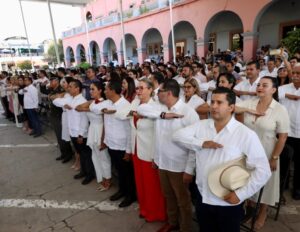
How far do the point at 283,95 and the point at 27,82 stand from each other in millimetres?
6296

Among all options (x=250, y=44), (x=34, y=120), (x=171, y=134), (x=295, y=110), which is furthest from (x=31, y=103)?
(x=250, y=44)

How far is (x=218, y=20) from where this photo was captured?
49.1 ft

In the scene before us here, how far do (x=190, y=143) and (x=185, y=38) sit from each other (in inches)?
648

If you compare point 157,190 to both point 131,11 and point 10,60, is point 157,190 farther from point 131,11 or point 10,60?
point 10,60

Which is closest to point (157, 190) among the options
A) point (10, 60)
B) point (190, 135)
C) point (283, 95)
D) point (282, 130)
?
point (190, 135)

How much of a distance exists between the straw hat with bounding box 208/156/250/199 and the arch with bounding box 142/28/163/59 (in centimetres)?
1747

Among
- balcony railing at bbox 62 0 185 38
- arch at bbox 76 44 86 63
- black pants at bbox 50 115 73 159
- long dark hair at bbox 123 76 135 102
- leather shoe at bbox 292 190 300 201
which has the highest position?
balcony railing at bbox 62 0 185 38

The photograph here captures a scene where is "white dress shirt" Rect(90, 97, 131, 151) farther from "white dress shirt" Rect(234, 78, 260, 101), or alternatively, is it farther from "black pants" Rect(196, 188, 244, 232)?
"white dress shirt" Rect(234, 78, 260, 101)

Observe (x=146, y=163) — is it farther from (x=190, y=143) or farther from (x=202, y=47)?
(x=202, y=47)

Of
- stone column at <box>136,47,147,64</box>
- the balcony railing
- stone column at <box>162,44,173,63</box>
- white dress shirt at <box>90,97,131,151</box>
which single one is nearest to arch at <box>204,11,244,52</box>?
stone column at <box>162,44,173,63</box>

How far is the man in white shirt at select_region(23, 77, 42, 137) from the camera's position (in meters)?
7.07

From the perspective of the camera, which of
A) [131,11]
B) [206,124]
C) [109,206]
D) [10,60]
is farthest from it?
[10,60]

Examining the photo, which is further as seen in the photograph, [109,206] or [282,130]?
[109,206]

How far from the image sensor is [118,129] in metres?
3.49
